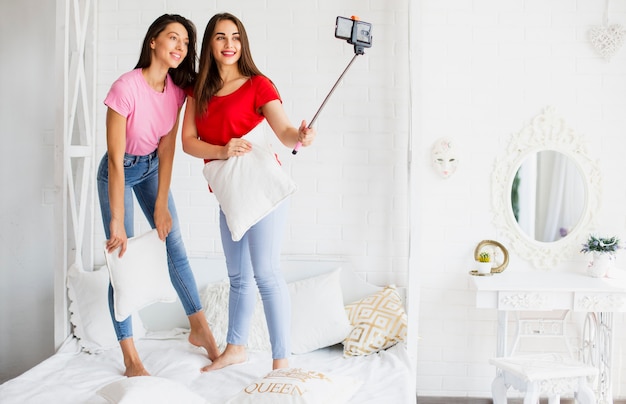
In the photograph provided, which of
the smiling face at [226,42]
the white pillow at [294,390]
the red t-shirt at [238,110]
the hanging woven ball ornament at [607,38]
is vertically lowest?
the white pillow at [294,390]

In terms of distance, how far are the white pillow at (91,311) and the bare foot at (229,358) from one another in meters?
0.70

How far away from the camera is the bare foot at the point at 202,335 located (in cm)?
320

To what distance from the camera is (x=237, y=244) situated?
116 inches

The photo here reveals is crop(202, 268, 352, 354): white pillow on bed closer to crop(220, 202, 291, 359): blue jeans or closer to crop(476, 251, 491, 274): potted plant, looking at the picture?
crop(220, 202, 291, 359): blue jeans

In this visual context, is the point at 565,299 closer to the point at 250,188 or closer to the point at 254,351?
the point at 254,351

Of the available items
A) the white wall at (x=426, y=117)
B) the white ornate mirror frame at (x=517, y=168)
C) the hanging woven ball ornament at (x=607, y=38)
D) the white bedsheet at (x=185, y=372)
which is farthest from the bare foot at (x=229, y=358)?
the hanging woven ball ornament at (x=607, y=38)

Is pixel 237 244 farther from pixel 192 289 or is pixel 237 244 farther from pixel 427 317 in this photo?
pixel 427 317

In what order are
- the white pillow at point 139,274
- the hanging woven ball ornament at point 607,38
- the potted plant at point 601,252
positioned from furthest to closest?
1. the hanging woven ball ornament at point 607,38
2. the potted plant at point 601,252
3. the white pillow at point 139,274

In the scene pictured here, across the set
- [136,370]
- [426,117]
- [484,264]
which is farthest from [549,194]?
[136,370]

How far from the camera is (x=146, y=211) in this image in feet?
10.4

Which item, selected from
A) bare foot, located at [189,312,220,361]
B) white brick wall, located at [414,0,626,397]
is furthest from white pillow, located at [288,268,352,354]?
white brick wall, located at [414,0,626,397]

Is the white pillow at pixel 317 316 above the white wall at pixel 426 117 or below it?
below

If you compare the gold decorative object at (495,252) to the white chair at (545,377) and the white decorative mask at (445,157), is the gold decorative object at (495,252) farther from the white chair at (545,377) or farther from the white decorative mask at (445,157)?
the white chair at (545,377)

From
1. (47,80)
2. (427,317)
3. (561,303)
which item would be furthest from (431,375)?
(47,80)
